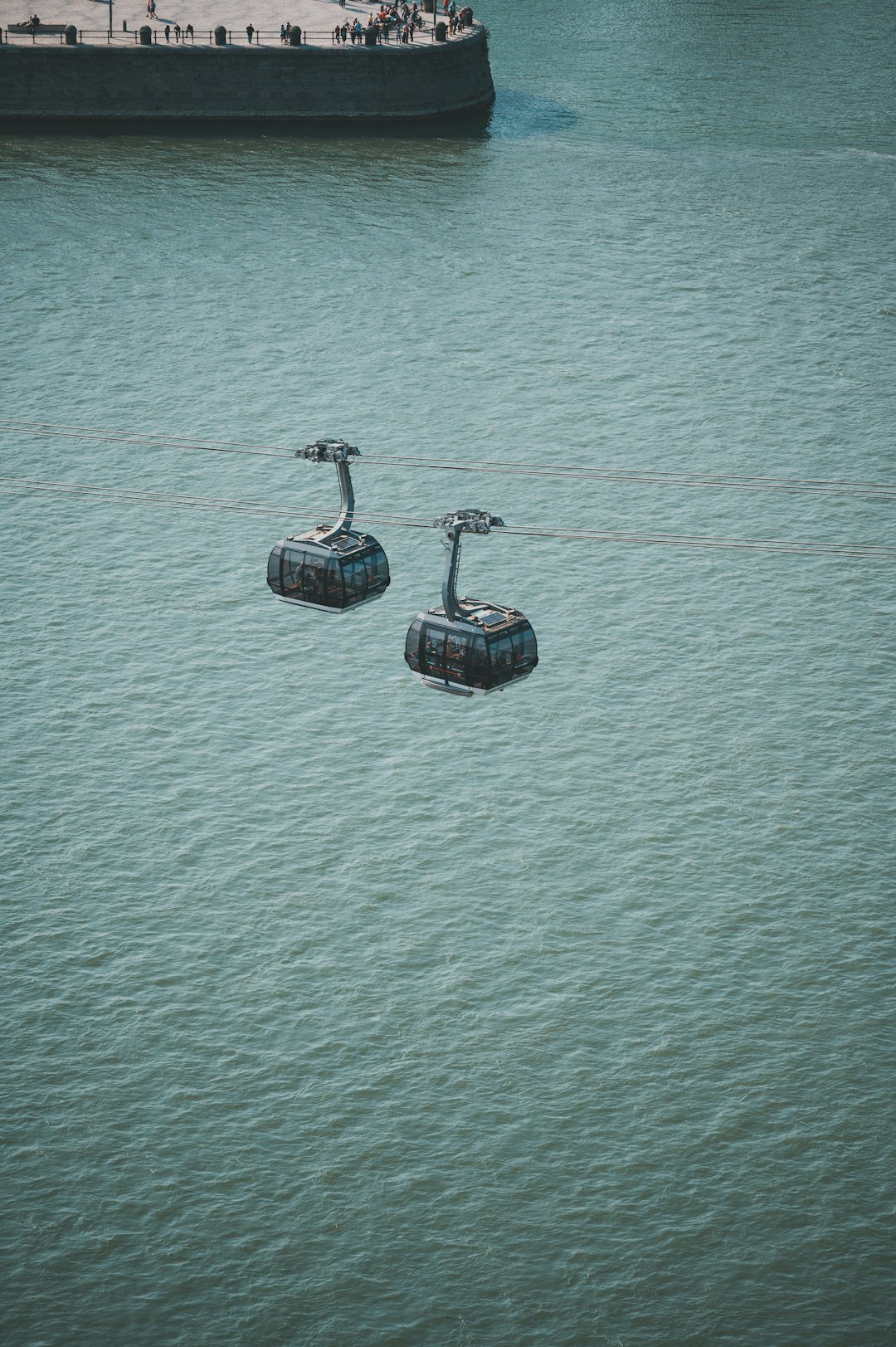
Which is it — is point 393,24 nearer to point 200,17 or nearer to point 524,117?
point 524,117

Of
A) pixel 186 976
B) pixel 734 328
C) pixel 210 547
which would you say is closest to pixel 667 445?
pixel 734 328

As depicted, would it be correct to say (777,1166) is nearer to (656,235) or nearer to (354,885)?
(354,885)

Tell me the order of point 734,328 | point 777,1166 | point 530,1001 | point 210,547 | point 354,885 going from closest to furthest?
point 777,1166
point 530,1001
point 354,885
point 210,547
point 734,328

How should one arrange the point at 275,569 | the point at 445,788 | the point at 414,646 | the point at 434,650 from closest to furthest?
the point at 434,650
the point at 414,646
the point at 275,569
the point at 445,788

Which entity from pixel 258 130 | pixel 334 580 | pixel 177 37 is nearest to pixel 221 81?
pixel 177 37

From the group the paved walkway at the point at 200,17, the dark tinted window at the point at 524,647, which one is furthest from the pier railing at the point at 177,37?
the dark tinted window at the point at 524,647

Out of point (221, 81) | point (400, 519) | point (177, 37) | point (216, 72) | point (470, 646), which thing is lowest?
point (400, 519)
